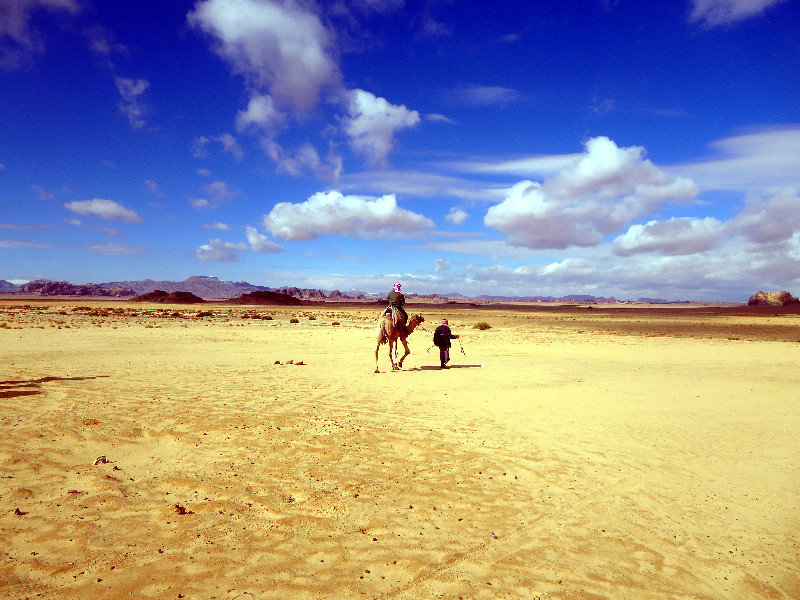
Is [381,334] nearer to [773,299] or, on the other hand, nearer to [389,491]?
[389,491]

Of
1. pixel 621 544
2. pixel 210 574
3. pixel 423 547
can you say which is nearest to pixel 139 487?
pixel 210 574

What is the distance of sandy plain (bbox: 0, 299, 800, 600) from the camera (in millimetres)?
4723

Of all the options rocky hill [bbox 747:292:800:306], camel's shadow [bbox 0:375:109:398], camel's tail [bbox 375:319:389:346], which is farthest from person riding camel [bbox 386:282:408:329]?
rocky hill [bbox 747:292:800:306]

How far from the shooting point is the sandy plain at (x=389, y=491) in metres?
4.72

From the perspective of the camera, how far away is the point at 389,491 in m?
6.63

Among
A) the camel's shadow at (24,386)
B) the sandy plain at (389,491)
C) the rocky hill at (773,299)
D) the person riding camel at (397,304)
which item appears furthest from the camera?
the rocky hill at (773,299)

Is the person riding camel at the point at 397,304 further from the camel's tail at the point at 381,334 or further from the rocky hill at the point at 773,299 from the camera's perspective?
the rocky hill at the point at 773,299

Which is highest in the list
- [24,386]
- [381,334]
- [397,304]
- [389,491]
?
[397,304]

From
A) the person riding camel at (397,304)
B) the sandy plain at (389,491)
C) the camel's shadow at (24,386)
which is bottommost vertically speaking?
the sandy plain at (389,491)

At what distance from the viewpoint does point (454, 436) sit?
934 centimetres

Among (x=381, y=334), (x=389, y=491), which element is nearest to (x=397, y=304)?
(x=381, y=334)

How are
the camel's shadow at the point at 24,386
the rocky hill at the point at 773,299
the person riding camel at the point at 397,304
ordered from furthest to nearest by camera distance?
the rocky hill at the point at 773,299 → the person riding camel at the point at 397,304 → the camel's shadow at the point at 24,386

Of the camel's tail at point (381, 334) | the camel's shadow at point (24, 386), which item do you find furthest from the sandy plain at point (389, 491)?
the camel's tail at point (381, 334)

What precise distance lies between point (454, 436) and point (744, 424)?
274 inches
